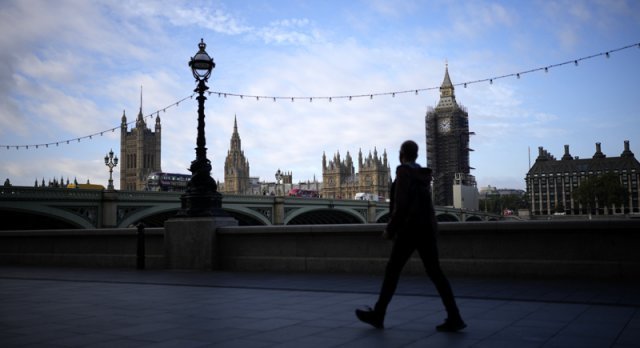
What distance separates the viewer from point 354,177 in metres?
162

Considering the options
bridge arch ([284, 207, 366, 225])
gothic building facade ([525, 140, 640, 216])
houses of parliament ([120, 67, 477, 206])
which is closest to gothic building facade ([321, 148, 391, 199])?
houses of parliament ([120, 67, 477, 206])

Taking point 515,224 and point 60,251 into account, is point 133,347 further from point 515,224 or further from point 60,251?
point 60,251

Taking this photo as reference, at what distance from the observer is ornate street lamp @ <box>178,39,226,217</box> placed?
12.5 m

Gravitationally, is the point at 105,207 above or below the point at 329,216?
above

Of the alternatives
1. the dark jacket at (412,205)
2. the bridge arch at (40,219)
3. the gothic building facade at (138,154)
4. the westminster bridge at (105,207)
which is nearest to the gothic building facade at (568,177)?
the gothic building facade at (138,154)

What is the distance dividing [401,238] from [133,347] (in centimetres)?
253

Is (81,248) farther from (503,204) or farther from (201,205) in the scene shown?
(503,204)

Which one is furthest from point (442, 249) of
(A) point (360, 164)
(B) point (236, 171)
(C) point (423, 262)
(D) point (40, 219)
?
(B) point (236, 171)

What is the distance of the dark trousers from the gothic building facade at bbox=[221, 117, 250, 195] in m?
166

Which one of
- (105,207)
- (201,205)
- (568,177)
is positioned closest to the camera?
(201,205)

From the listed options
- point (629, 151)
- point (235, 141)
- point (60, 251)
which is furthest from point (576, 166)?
point (60, 251)

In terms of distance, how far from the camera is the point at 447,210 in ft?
273

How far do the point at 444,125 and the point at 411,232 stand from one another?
385 ft

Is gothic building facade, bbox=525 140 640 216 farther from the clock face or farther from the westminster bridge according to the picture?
the westminster bridge
